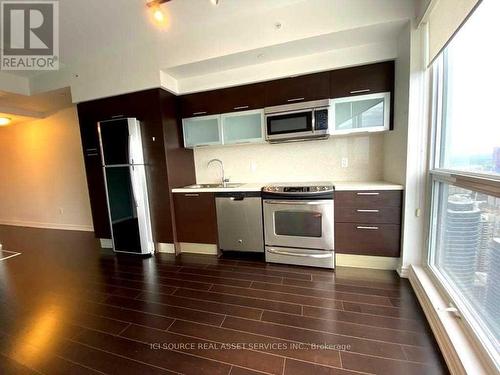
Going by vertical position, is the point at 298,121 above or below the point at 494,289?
above

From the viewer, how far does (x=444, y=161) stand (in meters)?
1.80

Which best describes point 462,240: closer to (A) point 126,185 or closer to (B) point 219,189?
(B) point 219,189

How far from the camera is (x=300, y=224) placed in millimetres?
2430

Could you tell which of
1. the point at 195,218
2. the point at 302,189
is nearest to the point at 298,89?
the point at 302,189

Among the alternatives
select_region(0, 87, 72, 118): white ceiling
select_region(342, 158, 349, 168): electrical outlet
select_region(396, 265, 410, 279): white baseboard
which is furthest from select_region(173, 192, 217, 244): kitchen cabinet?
select_region(0, 87, 72, 118): white ceiling

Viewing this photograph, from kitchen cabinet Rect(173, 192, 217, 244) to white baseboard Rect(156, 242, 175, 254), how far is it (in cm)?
14

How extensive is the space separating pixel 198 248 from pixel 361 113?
104 inches

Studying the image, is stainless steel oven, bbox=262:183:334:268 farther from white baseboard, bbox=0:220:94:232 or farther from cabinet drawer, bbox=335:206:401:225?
white baseboard, bbox=0:220:94:232

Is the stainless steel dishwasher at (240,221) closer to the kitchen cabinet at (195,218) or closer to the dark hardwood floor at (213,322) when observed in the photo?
the kitchen cabinet at (195,218)

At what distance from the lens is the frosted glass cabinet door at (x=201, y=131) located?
3.01 meters

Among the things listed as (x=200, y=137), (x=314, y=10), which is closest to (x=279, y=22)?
(x=314, y=10)

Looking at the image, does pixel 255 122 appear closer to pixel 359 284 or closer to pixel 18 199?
pixel 359 284

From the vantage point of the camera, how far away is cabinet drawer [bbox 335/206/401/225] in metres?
2.15

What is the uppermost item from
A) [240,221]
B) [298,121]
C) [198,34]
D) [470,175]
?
[198,34]
